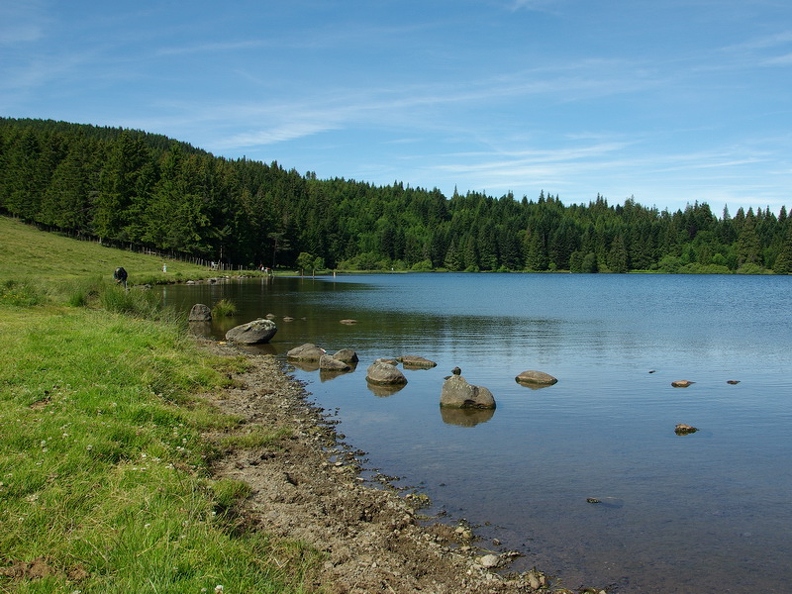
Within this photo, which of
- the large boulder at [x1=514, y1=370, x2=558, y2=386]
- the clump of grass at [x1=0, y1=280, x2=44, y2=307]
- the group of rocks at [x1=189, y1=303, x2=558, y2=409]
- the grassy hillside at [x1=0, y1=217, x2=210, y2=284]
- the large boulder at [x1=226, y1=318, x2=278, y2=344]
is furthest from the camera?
the grassy hillside at [x1=0, y1=217, x2=210, y2=284]

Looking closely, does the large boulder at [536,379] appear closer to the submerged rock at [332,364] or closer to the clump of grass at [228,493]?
the submerged rock at [332,364]

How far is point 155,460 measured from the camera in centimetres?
1013

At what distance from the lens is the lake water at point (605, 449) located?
1030 centimetres

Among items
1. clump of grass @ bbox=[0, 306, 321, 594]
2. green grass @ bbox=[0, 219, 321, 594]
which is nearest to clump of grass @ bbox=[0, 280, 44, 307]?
green grass @ bbox=[0, 219, 321, 594]

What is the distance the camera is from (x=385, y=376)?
78.8ft

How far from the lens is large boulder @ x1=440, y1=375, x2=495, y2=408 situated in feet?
65.7

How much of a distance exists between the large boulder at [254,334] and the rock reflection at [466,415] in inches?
689

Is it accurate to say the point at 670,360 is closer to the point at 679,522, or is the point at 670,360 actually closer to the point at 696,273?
the point at 679,522

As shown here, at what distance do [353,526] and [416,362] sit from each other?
18.2m

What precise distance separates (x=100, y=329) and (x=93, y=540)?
579 inches

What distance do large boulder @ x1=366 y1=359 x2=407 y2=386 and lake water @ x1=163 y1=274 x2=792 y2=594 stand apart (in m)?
0.47

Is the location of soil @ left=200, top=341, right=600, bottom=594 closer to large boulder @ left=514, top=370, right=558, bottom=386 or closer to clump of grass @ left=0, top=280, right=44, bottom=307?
large boulder @ left=514, top=370, right=558, bottom=386

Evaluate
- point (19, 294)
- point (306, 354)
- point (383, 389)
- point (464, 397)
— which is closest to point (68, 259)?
point (19, 294)

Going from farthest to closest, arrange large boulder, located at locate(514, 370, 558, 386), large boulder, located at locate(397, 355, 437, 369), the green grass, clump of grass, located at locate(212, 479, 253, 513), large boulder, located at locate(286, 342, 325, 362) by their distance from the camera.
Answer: large boulder, located at locate(286, 342, 325, 362), large boulder, located at locate(397, 355, 437, 369), large boulder, located at locate(514, 370, 558, 386), clump of grass, located at locate(212, 479, 253, 513), the green grass
